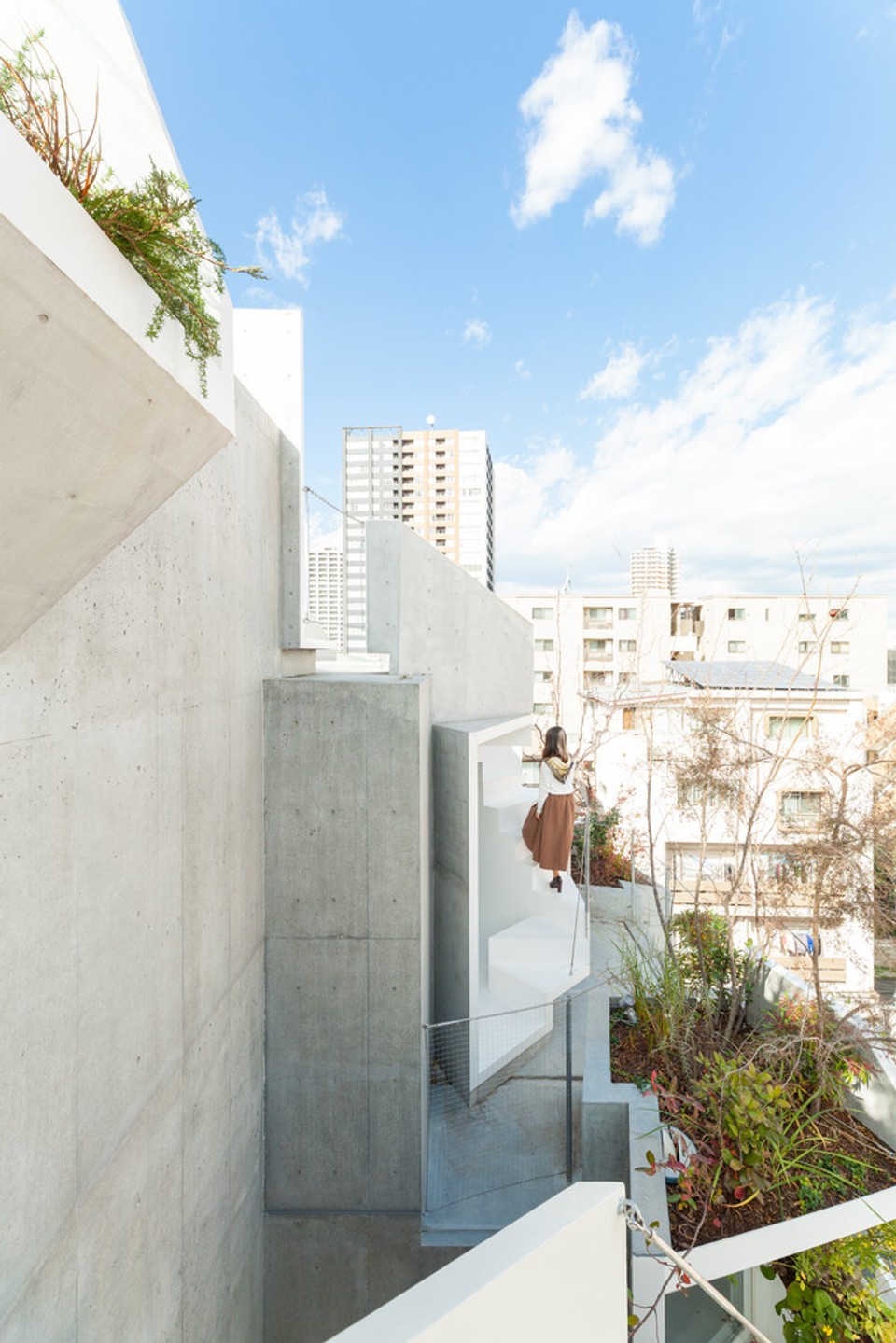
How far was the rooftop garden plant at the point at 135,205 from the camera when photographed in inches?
49.2

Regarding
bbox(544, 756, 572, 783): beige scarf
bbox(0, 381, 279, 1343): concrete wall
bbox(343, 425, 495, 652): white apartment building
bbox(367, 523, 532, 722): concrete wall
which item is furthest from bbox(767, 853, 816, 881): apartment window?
bbox(343, 425, 495, 652): white apartment building

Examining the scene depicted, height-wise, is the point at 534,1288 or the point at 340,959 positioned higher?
the point at 534,1288

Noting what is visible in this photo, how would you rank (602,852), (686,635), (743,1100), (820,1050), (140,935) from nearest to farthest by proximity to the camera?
(140,935) < (743,1100) < (820,1050) < (602,852) < (686,635)

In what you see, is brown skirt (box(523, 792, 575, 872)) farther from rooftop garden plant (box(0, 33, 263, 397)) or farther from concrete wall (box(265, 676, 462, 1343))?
rooftop garden plant (box(0, 33, 263, 397))

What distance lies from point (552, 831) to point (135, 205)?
5511 mm

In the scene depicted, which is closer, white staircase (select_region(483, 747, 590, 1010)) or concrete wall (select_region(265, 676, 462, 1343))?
concrete wall (select_region(265, 676, 462, 1343))

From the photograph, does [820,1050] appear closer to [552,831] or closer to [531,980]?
[531,980]

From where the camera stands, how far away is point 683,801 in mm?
6508

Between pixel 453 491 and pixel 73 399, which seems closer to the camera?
pixel 73 399

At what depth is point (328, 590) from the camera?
234 inches

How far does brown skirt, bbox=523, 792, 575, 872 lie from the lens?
5859 millimetres

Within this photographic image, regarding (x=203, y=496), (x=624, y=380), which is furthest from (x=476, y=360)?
(x=203, y=496)

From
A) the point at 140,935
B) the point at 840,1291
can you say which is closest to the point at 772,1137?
the point at 840,1291

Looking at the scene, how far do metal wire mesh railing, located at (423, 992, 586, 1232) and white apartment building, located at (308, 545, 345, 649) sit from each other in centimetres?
346
